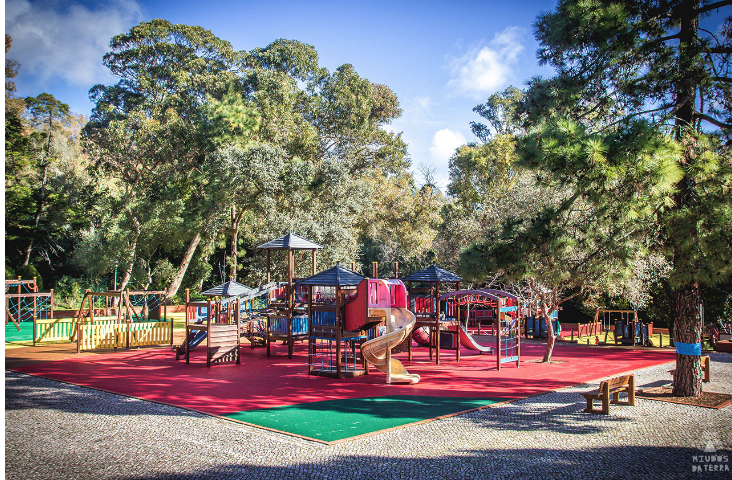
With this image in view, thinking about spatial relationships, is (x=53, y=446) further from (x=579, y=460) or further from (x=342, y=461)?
(x=579, y=460)

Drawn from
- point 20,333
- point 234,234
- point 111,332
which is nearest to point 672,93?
point 111,332

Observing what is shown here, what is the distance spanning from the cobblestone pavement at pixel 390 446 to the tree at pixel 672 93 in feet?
7.64

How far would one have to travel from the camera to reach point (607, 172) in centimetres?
754

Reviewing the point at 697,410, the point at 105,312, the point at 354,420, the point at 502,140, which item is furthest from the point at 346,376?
the point at 502,140

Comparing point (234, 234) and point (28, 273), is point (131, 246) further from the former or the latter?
point (28, 273)

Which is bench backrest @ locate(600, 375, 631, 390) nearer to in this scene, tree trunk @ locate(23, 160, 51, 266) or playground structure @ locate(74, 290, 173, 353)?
playground structure @ locate(74, 290, 173, 353)

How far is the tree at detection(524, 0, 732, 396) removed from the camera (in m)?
8.28

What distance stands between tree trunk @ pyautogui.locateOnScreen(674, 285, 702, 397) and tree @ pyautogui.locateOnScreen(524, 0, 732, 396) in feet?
A: 0.05

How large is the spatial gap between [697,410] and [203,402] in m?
8.36

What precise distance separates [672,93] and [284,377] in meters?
9.88

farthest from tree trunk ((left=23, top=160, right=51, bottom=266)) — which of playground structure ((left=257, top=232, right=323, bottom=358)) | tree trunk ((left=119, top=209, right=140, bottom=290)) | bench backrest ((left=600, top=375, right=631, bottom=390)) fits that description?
bench backrest ((left=600, top=375, right=631, bottom=390))

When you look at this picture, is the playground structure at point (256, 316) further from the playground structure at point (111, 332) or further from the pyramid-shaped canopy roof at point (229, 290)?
the playground structure at point (111, 332)

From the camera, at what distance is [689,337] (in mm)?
9383

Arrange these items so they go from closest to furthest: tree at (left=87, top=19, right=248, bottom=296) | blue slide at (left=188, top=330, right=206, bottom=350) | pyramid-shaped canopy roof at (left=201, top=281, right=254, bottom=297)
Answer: blue slide at (left=188, top=330, right=206, bottom=350)
pyramid-shaped canopy roof at (left=201, top=281, right=254, bottom=297)
tree at (left=87, top=19, right=248, bottom=296)
